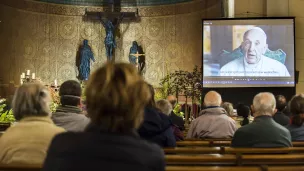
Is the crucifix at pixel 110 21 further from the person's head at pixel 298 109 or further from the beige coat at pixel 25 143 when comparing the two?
the beige coat at pixel 25 143

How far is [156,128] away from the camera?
3.43 m

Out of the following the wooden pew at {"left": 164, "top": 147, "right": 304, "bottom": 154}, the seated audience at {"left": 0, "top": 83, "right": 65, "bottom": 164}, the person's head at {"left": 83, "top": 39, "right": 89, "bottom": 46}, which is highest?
the person's head at {"left": 83, "top": 39, "right": 89, "bottom": 46}

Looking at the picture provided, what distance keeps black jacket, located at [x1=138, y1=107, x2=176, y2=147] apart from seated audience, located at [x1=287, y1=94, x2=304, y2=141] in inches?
46.7

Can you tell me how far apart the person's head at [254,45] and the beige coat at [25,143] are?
765 cm

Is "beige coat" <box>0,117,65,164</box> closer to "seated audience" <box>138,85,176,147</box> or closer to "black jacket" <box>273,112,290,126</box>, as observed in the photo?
"seated audience" <box>138,85,176,147</box>

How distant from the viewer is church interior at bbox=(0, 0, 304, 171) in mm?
1559

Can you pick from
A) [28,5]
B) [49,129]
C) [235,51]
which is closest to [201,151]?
[49,129]

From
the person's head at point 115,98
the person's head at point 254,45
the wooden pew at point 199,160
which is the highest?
the person's head at point 254,45

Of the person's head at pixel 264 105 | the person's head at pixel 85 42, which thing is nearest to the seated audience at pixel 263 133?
the person's head at pixel 264 105

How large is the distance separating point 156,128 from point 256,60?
22.0 ft

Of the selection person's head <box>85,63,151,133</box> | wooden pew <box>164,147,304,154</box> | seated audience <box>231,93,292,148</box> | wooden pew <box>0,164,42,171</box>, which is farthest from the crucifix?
person's head <box>85,63,151,133</box>

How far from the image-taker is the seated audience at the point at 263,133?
3.49 m

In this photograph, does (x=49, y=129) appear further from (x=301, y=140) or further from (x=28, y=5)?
(x=28, y=5)

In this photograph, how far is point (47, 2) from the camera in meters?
15.3
